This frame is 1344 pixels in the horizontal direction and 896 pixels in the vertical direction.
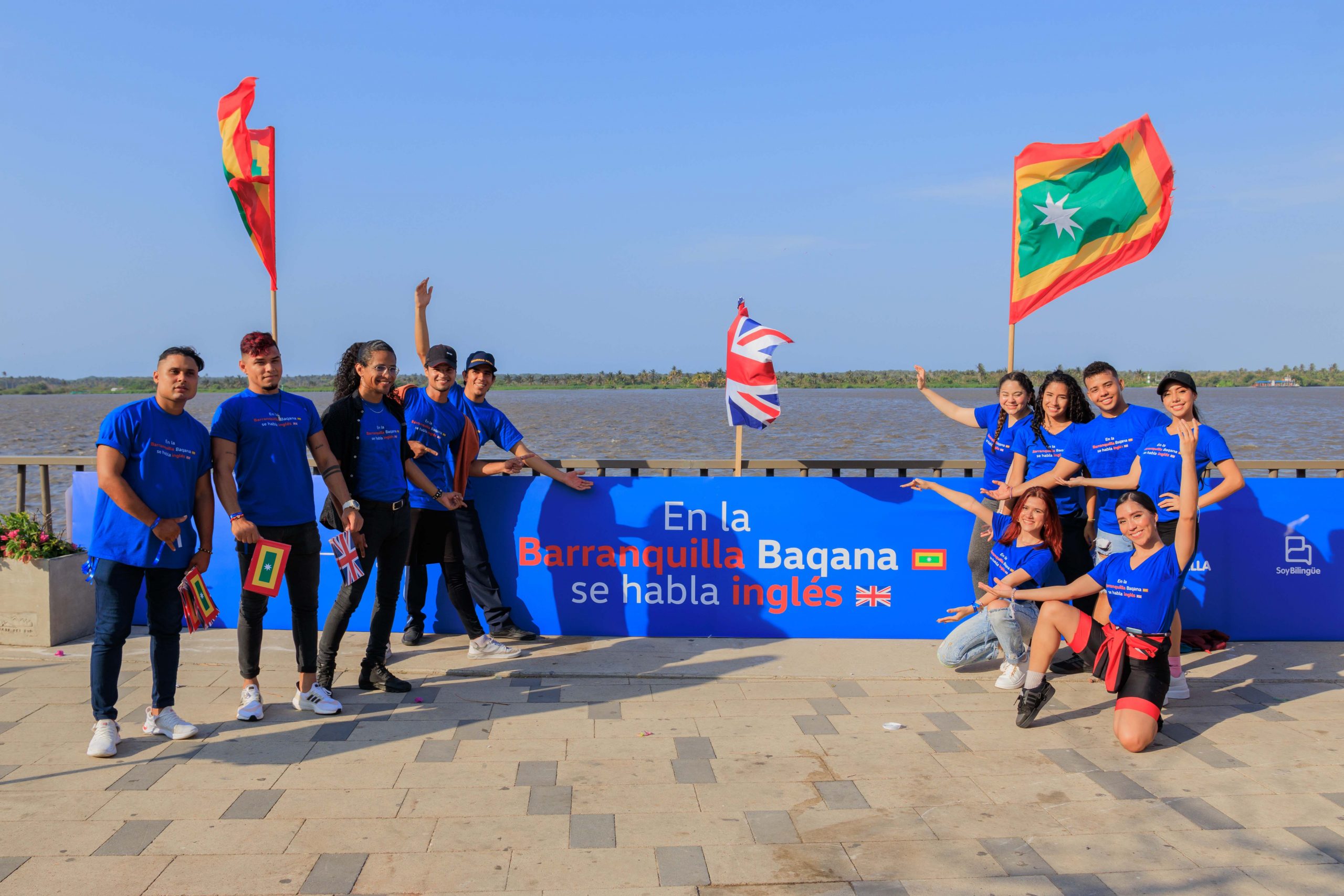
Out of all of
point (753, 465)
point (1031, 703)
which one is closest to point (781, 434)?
point (753, 465)

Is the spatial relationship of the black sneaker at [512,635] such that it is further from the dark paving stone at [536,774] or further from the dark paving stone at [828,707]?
the dark paving stone at [536,774]

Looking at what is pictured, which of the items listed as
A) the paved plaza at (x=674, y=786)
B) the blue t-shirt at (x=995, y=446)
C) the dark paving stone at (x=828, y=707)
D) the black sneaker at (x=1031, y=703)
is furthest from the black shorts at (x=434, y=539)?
the black sneaker at (x=1031, y=703)

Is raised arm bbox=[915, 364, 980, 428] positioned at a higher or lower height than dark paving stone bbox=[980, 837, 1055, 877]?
higher

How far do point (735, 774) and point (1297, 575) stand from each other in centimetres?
437

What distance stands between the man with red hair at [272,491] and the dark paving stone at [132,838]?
1179 mm

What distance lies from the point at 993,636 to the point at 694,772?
7.57ft

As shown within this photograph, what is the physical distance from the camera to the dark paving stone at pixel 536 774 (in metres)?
4.09

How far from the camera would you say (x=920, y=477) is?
6461 mm

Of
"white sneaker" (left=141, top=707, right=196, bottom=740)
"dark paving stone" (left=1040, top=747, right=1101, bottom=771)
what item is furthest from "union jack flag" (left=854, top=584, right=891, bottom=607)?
"white sneaker" (left=141, top=707, right=196, bottom=740)

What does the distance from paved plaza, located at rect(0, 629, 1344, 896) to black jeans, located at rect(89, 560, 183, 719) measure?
0.25 metres

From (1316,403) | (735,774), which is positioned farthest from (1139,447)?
(1316,403)

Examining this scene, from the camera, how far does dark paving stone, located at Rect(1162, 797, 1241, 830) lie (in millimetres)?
3674

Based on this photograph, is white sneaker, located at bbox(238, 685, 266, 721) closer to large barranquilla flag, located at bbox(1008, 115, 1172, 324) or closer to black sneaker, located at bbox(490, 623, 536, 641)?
black sneaker, located at bbox(490, 623, 536, 641)

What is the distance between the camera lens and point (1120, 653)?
189 inches
